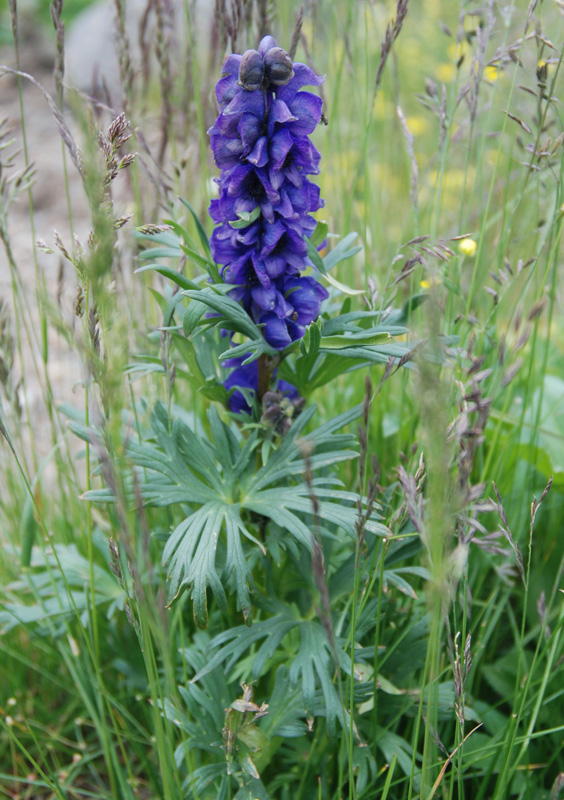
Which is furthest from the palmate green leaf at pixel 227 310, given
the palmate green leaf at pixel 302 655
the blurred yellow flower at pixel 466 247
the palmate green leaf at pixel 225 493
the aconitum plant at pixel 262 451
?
the blurred yellow flower at pixel 466 247

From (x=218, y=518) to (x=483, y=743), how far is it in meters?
0.80

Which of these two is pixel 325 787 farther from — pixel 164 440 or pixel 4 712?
pixel 4 712

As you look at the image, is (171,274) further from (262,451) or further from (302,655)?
(302,655)

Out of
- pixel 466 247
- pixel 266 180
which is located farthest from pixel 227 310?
pixel 466 247

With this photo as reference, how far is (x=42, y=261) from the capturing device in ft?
13.4

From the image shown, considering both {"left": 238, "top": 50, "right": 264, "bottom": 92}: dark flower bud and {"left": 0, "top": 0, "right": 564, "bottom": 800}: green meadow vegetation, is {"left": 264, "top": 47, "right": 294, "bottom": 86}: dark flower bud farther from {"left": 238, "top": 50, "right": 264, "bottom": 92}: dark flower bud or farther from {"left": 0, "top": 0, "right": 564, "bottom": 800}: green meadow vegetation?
{"left": 0, "top": 0, "right": 564, "bottom": 800}: green meadow vegetation

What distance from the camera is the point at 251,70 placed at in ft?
3.45

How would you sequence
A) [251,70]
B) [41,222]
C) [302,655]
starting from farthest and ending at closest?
[41,222], [302,655], [251,70]

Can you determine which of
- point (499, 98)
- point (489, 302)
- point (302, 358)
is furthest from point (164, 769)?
point (499, 98)

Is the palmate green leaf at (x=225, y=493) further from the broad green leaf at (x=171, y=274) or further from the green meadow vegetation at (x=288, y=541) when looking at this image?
the broad green leaf at (x=171, y=274)

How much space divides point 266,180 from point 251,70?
0.17 metres

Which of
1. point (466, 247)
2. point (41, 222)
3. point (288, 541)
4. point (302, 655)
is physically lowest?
point (302, 655)

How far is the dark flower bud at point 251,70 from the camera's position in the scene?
1.05 meters

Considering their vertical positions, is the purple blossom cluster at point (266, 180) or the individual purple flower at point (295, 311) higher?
the purple blossom cluster at point (266, 180)
